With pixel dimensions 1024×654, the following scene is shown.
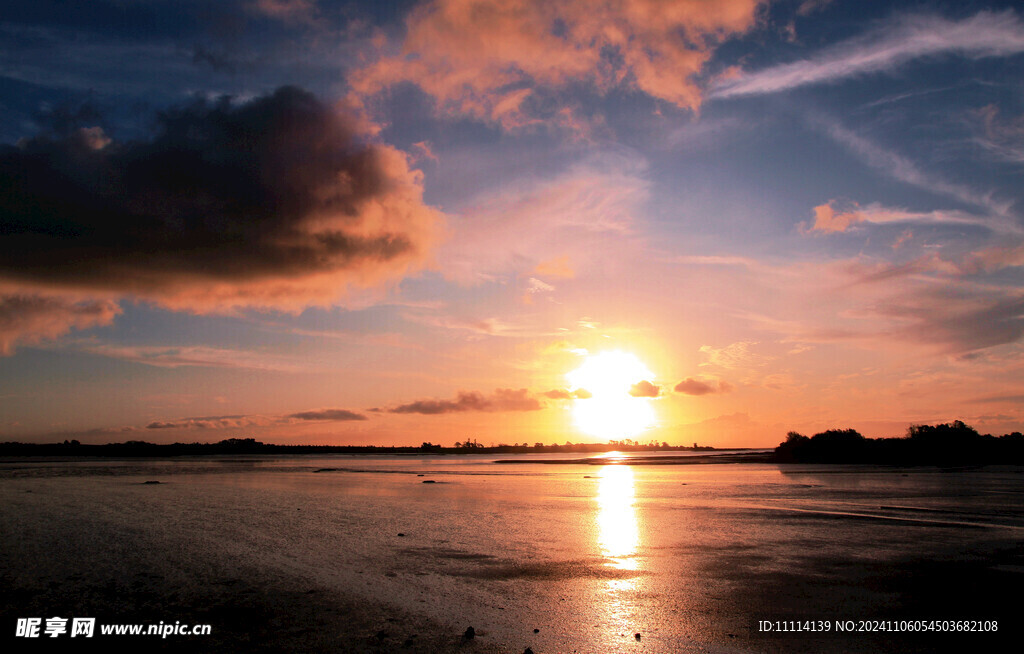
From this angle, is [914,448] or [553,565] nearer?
[553,565]

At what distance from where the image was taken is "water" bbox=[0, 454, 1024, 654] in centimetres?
910

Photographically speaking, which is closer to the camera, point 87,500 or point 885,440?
point 87,500

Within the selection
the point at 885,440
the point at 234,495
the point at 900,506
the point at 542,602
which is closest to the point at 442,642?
the point at 542,602

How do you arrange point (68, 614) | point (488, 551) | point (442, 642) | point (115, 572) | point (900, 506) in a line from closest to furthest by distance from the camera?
1. point (442, 642)
2. point (68, 614)
3. point (115, 572)
4. point (488, 551)
5. point (900, 506)

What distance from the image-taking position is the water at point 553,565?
9.10 meters

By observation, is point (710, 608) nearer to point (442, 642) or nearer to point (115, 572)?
point (442, 642)

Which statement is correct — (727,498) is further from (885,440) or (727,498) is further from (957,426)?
(957,426)

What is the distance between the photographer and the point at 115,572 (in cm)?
1274

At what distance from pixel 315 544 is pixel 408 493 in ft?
56.3

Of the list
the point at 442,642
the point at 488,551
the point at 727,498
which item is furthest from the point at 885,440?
the point at 442,642

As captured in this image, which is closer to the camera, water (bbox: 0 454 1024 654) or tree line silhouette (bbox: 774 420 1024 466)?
water (bbox: 0 454 1024 654)

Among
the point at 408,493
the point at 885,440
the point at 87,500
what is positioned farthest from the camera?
the point at 885,440

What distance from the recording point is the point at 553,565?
44.4ft

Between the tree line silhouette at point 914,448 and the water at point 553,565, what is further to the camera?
the tree line silhouette at point 914,448
